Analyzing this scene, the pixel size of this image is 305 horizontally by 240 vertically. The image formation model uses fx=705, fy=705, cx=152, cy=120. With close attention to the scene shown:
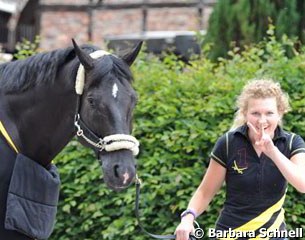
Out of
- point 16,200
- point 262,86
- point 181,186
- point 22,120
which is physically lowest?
point 181,186

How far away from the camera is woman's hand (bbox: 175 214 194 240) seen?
12.3 feet

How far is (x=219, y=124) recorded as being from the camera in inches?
215

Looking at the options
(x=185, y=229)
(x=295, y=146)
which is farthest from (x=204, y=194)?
(x=295, y=146)

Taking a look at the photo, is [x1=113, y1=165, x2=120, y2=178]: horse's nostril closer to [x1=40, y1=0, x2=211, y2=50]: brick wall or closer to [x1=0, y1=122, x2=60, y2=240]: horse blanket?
[x1=0, y1=122, x2=60, y2=240]: horse blanket

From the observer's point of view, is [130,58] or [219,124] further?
[219,124]

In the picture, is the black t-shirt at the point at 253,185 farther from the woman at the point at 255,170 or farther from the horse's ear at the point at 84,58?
the horse's ear at the point at 84,58

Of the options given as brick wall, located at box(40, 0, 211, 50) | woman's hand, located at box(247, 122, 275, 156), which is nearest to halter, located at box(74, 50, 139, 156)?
woman's hand, located at box(247, 122, 275, 156)

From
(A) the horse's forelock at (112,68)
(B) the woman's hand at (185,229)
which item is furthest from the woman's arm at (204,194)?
(A) the horse's forelock at (112,68)

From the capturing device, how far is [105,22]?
44.9 ft

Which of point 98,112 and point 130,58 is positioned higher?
point 130,58

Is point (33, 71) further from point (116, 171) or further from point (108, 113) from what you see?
point (116, 171)

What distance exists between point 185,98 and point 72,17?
839 cm

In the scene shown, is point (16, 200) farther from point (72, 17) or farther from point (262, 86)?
point (72, 17)

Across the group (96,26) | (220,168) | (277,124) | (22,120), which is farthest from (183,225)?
(96,26)
